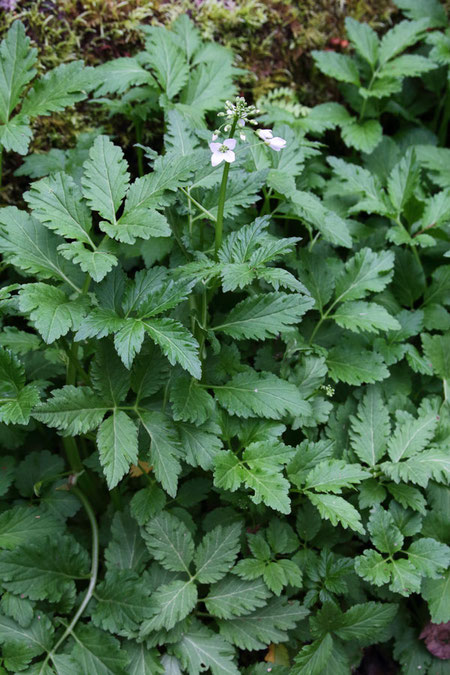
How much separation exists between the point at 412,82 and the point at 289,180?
1.46m

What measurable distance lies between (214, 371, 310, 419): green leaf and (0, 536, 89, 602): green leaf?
715 millimetres

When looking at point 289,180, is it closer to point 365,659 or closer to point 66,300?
point 66,300

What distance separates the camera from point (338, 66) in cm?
282

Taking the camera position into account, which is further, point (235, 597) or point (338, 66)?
point (338, 66)

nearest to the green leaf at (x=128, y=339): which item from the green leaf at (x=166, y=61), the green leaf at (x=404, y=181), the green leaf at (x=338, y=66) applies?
→ the green leaf at (x=166, y=61)

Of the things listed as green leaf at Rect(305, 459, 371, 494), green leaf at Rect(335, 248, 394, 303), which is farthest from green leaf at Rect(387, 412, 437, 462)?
green leaf at Rect(335, 248, 394, 303)

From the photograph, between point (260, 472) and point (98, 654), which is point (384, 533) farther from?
point (98, 654)

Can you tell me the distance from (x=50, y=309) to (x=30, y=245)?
0.29 m

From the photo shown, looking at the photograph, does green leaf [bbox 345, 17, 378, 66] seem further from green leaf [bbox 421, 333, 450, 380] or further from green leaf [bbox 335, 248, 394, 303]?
green leaf [bbox 421, 333, 450, 380]

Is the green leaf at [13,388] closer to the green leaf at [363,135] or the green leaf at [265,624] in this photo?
the green leaf at [265,624]

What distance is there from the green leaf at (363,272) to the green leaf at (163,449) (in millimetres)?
894

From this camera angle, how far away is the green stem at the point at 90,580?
1.86m

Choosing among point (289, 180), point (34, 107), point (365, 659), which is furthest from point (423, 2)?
point (365, 659)

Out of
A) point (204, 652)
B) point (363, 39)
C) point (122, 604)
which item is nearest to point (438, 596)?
point (204, 652)
